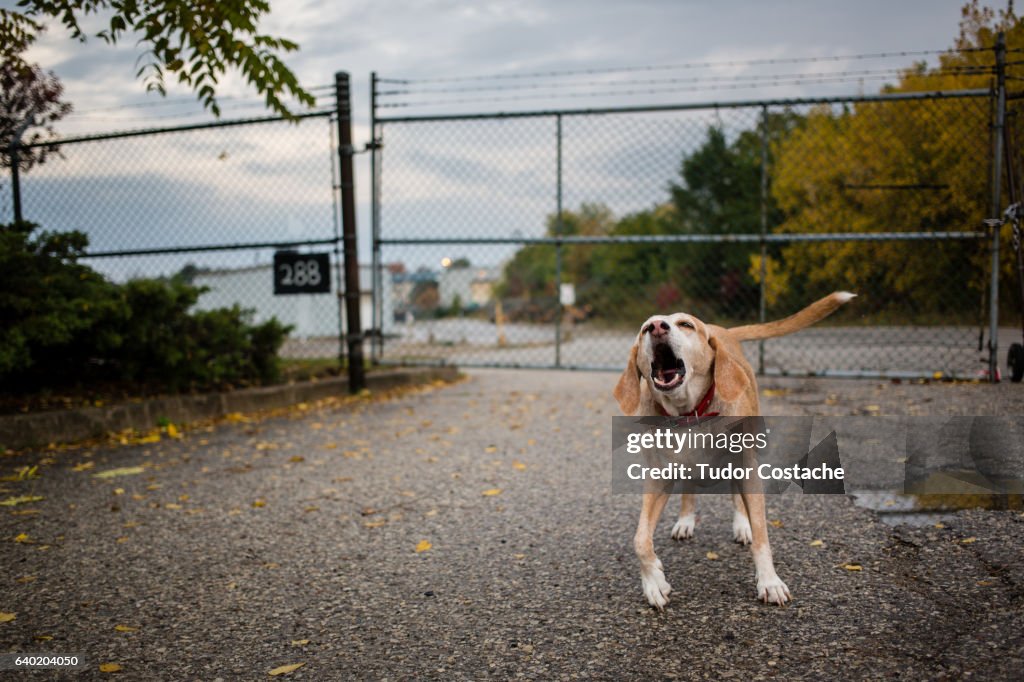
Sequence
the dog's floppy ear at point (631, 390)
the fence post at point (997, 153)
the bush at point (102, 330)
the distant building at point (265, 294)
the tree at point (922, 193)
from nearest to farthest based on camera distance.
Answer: the dog's floppy ear at point (631, 390) < the bush at point (102, 330) < the fence post at point (997, 153) < the tree at point (922, 193) < the distant building at point (265, 294)

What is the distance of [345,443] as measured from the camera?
614 centimetres

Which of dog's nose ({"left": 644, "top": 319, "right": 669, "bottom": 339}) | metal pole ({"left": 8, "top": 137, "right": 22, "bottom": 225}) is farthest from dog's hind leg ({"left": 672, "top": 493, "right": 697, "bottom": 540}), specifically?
metal pole ({"left": 8, "top": 137, "right": 22, "bottom": 225})

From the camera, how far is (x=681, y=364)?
294cm

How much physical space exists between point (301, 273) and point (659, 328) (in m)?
5.98

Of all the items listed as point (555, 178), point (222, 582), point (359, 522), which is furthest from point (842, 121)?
point (222, 582)

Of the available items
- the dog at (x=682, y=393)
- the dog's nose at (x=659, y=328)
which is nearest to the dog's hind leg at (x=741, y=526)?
the dog at (x=682, y=393)

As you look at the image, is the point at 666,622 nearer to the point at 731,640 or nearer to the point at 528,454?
the point at 731,640

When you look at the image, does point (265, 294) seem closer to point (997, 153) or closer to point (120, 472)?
point (120, 472)

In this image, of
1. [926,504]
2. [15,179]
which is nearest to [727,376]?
[926,504]

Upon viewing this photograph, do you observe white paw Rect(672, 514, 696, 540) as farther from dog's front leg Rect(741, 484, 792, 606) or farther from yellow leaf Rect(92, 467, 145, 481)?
yellow leaf Rect(92, 467, 145, 481)

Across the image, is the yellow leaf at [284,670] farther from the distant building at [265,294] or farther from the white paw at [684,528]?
the distant building at [265,294]

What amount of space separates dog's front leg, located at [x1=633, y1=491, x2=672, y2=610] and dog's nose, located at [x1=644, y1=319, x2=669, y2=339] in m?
0.68

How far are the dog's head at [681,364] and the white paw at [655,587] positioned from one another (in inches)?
26.9

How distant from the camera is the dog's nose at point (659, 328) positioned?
2865 millimetres
